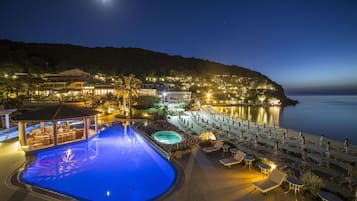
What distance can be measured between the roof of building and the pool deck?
223 centimetres

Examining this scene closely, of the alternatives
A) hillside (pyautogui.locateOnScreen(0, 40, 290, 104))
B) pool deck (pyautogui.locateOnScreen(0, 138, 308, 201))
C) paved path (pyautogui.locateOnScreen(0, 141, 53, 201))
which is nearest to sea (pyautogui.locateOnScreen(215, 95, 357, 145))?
pool deck (pyautogui.locateOnScreen(0, 138, 308, 201))

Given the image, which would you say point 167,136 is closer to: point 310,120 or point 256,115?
point 256,115

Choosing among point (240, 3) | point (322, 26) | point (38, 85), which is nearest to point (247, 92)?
point (322, 26)

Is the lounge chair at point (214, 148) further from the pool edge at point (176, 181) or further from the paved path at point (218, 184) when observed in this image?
the pool edge at point (176, 181)

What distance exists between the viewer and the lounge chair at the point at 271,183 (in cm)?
502

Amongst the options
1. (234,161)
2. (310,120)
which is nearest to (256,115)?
(310,120)

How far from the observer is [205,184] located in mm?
5629

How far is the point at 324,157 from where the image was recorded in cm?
834

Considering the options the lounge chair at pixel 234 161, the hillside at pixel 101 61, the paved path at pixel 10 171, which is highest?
the hillside at pixel 101 61

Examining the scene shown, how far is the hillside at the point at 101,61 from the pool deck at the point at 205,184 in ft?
96.4

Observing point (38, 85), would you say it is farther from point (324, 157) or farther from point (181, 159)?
point (324, 157)

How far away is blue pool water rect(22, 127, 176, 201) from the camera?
586 cm

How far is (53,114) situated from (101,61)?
62.3 metres

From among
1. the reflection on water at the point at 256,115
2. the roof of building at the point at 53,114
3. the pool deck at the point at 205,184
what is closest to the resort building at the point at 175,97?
the reflection on water at the point at 256,115
